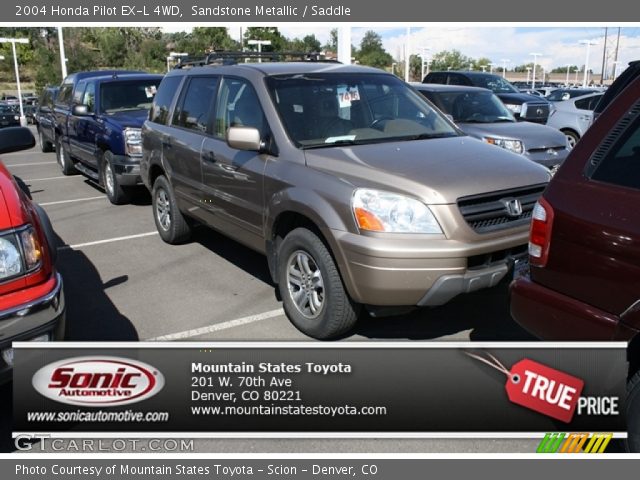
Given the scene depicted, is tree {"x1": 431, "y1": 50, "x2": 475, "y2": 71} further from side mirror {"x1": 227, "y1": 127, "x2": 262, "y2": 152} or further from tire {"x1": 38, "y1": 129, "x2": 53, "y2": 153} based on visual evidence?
side mirror {"x1": 227, "y1": 127, "x2": 262, "y2": 152}

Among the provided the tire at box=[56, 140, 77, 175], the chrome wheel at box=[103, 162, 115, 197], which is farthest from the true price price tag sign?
the tire at box=[56, 140, 77, 175]

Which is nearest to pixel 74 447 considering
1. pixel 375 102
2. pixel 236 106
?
pixel 236 106

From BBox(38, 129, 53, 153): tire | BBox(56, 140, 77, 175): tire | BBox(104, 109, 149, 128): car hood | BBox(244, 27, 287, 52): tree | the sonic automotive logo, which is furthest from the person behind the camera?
BBox(244, 27, 287, 52): tree

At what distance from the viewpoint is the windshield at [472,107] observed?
31.6 ft

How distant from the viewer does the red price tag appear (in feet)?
9.46

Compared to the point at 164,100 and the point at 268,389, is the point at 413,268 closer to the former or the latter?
the point at 268,389

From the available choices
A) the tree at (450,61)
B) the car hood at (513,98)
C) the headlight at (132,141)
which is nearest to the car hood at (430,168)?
the headlight at (132,141)

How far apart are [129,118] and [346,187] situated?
614cm

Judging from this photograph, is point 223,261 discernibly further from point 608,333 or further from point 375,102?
point 608,333

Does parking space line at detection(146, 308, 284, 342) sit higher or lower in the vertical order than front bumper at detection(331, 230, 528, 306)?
lower

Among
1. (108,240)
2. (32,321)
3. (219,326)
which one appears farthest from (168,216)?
(32,321)

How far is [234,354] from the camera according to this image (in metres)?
3.29

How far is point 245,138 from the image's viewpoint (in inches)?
180

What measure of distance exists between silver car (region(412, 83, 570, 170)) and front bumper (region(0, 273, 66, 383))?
633cm
